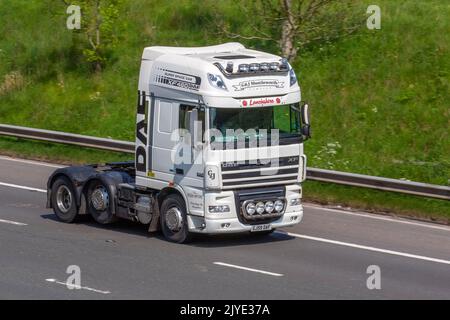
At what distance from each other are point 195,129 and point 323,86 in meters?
10.2

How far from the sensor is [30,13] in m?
34.0

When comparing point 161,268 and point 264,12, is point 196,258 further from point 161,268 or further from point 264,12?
point 264,12

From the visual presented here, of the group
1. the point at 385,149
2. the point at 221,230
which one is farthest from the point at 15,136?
the point at 221,230

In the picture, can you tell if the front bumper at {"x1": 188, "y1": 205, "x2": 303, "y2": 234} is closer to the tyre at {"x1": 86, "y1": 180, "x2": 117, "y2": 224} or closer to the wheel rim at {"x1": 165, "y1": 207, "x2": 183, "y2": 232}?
the wheel rim at {"x1": 165, "y1": 207, "x2": 183, "y2": 232}

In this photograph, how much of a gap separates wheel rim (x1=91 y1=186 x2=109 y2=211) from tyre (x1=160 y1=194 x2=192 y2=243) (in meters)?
1.34

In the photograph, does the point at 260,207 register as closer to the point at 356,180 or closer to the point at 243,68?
the point at 243,68

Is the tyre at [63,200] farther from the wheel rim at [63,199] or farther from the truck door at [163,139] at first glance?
the truck door at [163,139]

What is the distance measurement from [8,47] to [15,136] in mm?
7040

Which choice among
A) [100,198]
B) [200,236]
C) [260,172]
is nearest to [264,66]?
[260,172]

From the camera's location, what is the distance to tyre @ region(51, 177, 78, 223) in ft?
61.7

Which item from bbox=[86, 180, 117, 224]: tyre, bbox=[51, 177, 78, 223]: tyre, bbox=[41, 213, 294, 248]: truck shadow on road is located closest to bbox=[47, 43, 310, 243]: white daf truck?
bbox=[41, 213, 294, 248]: truck shadow on road

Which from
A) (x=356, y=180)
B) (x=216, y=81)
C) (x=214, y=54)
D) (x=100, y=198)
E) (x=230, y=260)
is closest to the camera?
(x=230, y=260)

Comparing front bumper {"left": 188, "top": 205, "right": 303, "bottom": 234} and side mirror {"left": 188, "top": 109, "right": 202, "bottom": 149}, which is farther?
front bumper {"left": 188, "top": 205, "right": 303, "bottom": 234}

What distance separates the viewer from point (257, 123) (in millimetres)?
16875
